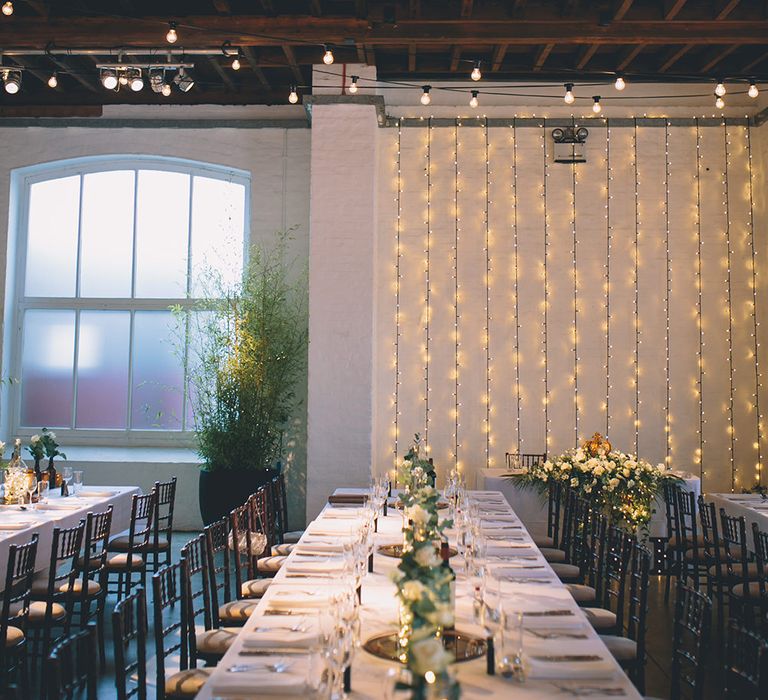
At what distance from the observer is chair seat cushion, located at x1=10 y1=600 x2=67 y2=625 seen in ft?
14.5

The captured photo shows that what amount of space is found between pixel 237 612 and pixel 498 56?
20.8 feet

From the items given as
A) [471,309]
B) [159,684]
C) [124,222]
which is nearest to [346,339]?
[471,309]

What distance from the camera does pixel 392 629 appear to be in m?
2.97

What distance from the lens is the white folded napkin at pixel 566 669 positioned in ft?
Result: 8.24

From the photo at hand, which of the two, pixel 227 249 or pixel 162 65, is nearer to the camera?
pixel 162 65

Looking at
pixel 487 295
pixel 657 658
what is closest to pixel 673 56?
pixel 487 295

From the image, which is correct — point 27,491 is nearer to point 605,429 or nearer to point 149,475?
point 149,475

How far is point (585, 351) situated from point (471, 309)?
139cm

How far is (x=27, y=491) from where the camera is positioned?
607cm

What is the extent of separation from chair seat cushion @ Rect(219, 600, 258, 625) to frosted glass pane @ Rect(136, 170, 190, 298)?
598 cm

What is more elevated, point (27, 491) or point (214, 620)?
point (27, 491)

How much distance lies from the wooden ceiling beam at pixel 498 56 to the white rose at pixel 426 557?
6.77 m

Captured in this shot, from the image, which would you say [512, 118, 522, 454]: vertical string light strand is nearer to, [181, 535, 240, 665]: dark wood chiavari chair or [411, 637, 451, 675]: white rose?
[181, 535, 240, 665]: dark wood chiavari chair

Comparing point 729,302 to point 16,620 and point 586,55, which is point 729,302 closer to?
point 586,55
